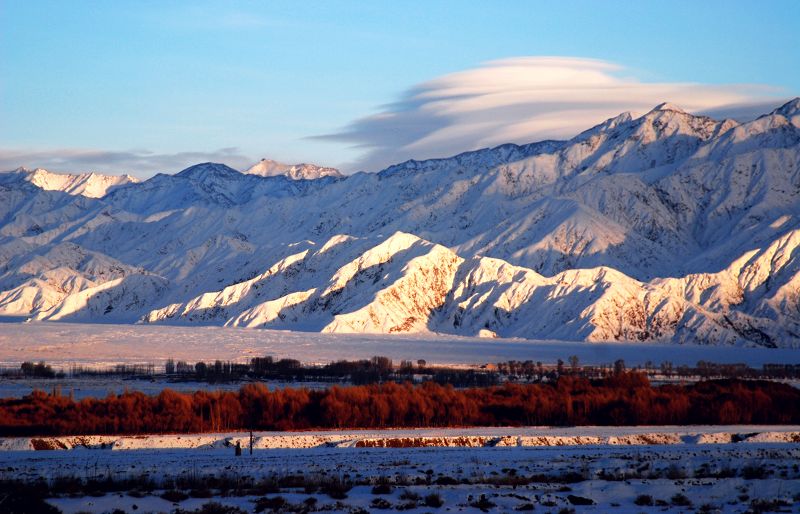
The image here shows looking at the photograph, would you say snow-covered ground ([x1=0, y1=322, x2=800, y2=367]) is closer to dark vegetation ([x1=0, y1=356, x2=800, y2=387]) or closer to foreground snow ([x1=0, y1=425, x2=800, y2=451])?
dark vegetation ([x1=0, y1=356, x2=800, y2=387])

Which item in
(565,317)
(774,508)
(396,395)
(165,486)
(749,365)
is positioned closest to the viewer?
(774,508)

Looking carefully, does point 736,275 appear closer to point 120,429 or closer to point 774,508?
point 120,429

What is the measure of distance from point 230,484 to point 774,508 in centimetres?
1615

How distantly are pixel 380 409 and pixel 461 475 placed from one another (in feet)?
97.0

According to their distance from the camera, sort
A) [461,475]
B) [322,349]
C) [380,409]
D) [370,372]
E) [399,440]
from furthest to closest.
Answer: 1. [322,349]
2. [370,372]
3. [380,409]
4. [399,440]
5. [461,475]

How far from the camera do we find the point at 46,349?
159750mm

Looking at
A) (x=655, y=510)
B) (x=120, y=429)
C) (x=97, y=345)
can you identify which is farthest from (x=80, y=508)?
(x=97, y=345)

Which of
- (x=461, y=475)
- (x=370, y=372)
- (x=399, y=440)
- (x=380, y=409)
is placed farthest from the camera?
(x=370, y=372)

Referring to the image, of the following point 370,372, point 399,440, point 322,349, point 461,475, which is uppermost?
point 461,475

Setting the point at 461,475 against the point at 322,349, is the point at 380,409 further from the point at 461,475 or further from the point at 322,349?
the point at 322,349

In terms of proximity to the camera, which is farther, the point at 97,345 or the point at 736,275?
the point at 736,275

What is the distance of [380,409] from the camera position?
2699 inches

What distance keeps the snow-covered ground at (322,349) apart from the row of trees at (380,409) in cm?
6875

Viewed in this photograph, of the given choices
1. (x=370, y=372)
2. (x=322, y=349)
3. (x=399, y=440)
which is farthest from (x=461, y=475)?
(x=322, y=349)
